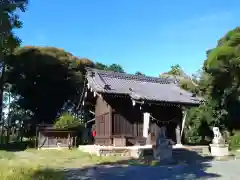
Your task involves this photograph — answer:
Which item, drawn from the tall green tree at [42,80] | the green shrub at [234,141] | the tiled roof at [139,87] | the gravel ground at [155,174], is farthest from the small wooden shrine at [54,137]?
the gravel ground at [155,174]

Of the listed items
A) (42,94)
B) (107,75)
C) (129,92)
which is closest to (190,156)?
(129,92)

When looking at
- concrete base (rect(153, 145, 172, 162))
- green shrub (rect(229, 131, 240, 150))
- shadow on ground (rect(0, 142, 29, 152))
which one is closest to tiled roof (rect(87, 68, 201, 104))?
green shrub (rect(229, 131, 240, 150))

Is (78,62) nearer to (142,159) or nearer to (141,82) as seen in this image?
(141,82)

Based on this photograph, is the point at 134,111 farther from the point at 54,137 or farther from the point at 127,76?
the point at 54,137

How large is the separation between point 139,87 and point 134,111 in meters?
2.54

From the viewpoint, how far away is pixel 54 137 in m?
23.1

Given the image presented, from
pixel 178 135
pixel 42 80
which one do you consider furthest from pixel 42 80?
pixel 178 135

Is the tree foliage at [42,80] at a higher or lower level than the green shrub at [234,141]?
higher

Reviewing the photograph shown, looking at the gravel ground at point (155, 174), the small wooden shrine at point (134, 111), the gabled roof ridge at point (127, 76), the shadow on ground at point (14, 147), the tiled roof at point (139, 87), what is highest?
the gabled roof ridge at point (127, 76)

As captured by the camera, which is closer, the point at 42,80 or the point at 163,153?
the point at 163,153

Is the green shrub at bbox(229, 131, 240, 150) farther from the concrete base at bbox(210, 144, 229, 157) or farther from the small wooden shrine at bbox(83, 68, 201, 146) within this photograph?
the concrete base at bbox(210, 144, 229, 157)

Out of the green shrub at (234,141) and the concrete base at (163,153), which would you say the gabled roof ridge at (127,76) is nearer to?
the green shrub at (234,141)

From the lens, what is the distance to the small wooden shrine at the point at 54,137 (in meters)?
22.9

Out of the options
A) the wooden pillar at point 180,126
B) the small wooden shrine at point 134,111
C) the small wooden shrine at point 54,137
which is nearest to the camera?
the small wooden shrine at point 134,111
